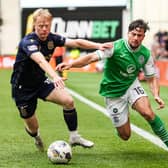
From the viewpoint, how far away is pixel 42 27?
991 cm

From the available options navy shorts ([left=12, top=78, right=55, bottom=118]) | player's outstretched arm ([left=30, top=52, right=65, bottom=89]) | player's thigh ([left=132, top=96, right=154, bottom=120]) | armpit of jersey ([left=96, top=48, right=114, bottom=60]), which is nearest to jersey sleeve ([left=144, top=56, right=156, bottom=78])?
player's thigh ([left=132, top=96, right=154, bottom=120])

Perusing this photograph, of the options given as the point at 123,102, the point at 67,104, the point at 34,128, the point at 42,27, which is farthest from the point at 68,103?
the point at 42,27

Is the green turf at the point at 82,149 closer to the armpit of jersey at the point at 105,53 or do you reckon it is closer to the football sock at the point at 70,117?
the football sock at the point at 70,117

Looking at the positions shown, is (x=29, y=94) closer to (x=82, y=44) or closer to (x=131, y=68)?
(x=82, y=44)

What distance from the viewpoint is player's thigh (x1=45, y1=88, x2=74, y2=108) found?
10.2 metres

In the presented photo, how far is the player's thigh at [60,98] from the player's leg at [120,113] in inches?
27.8

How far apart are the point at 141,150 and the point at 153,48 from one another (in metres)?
21.9

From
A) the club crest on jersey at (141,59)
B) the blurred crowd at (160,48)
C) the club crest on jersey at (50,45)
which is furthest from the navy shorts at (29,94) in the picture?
the blurred crowd at (160,48)

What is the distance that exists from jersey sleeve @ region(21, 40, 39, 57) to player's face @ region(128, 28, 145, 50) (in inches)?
50.3

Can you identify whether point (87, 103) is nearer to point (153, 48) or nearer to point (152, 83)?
point (152, 83)

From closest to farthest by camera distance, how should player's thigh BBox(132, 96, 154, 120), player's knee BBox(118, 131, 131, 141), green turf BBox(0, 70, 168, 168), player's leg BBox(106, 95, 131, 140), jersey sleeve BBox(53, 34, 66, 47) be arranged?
green turf BBox(0, 70, 168, 168), player's thigh BBox(132, 96, 154, 120), jersey sleeve BBox(53, 34, 66, 47), player's leg BBox(106, 95, 131, 140), player's knee BBox(118, 131, 131, 141)

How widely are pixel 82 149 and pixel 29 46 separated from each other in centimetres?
198

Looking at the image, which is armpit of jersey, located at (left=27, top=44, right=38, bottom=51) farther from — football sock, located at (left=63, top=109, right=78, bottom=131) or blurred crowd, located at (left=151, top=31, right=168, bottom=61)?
blurred crowd, located at (left=151, top=31, right=168, bottom=61)

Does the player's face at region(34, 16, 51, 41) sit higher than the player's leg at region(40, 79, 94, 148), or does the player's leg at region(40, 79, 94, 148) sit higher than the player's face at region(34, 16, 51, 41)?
the player's face at region(34, 16, 51, 41)
